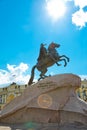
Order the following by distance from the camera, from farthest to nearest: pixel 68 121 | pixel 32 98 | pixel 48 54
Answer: pixel 48 54
pixel 32 98
pixel 68 121

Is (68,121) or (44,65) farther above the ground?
(44,65)

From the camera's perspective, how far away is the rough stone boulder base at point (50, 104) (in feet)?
34.1

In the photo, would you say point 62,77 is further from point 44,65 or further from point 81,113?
point 44,65

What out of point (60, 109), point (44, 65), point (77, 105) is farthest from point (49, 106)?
point (44, 65)

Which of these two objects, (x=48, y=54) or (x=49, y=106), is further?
(x=48, y=54)

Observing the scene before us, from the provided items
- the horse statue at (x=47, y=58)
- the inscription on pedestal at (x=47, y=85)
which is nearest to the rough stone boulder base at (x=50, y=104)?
the inscription on pedestal at (x=47, y=85)

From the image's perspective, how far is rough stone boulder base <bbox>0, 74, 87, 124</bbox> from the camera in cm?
1041

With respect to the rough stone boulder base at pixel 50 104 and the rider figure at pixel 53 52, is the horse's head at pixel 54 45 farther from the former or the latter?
the rough stone boulder base at pixel 50 104

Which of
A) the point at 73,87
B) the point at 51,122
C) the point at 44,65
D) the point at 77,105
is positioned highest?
the point at 44,65

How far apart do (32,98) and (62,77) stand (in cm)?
158

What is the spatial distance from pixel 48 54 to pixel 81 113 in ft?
14.2

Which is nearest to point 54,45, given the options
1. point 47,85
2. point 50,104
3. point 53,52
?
point 53,52

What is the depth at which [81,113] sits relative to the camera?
10328 millimetres

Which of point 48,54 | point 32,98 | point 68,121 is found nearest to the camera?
point 68,121
